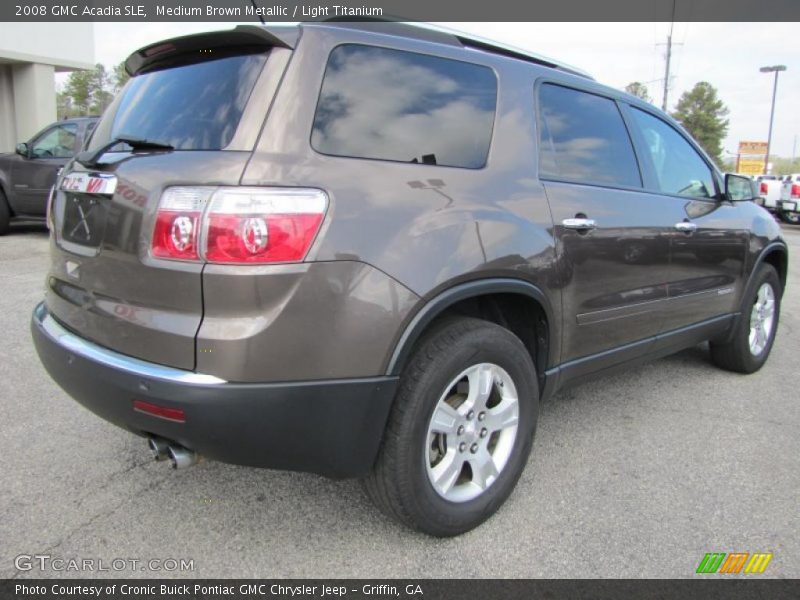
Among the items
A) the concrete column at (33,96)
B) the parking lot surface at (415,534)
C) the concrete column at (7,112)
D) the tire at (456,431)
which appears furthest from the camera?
the concrete column at (7,112)

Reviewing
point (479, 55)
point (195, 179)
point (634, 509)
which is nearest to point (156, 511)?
point (195, 179)

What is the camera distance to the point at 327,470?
7.05 ft

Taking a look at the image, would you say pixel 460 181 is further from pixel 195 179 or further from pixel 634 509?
pixel 634 509

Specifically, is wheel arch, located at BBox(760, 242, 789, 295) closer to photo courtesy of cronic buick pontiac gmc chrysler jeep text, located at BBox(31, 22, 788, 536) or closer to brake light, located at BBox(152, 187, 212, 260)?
photo courtesy of cronic buick pontiac gmc chrysler jeep text, located at BBox(31, 22, 788, 536)

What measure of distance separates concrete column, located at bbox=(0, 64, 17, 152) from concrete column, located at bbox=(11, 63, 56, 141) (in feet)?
0.99

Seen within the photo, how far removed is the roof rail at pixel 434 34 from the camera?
238cm

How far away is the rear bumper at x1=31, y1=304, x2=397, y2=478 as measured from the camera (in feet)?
6.42

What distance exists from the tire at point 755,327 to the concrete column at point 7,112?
20058mm

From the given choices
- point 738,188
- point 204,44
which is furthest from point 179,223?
point 738,188

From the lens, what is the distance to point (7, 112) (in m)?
18.7

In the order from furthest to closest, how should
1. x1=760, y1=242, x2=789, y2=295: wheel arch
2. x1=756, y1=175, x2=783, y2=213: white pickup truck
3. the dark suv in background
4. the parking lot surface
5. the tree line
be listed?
1. the tree line
2. x1=756, y1=175, x2=783, y2=213: white pickup truck
3. the dark suv in background
4. x1=760, y1=242, x2=789, y2=295: wheel arch
5. the parking lot surface

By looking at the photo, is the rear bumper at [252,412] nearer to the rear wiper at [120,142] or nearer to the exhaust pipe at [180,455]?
the exhaust pipe at [180,455]

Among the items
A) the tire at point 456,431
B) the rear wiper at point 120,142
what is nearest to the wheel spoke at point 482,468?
the tire at point 456,431

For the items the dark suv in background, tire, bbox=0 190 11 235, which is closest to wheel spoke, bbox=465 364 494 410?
the dark suv in background
